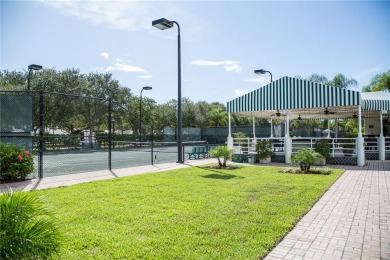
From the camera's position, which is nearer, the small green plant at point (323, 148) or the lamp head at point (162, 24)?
the lamp head at point (162, 24)

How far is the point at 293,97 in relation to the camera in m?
15.8

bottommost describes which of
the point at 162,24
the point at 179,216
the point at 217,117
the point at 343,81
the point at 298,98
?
the point at 179,216

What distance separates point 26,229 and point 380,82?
4316cm

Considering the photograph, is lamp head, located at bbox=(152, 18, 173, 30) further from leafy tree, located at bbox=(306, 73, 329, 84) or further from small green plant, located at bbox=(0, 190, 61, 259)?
leafy tree, located at bbox=(306, 73, 329, 84)

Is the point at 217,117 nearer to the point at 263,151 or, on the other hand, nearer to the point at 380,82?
the point at 380,82

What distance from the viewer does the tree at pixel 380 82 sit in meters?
36.1

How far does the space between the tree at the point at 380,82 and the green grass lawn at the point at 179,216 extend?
33156mm

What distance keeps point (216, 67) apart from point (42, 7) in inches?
988

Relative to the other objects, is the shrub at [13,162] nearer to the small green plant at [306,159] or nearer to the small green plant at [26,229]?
the small green plant at [26,229]

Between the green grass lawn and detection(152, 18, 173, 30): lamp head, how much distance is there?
7.98 metres

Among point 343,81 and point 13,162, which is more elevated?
point 343,81

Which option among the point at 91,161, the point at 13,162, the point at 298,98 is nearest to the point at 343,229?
the point at 13,162

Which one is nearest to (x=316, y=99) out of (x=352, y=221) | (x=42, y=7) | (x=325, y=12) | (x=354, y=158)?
(x=354, y=158)

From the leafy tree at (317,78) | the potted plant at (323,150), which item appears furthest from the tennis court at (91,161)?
the leafy tree at (317,78)
